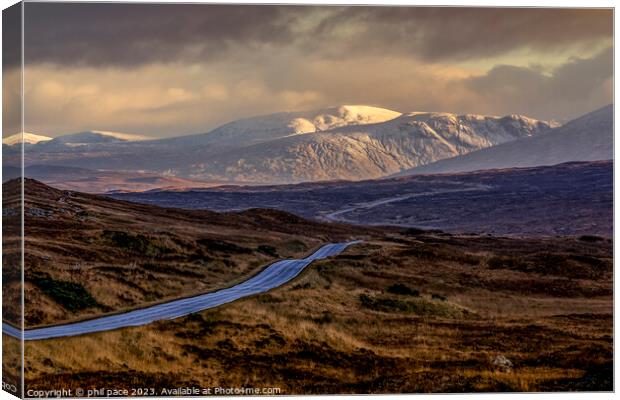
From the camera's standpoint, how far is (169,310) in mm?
56156

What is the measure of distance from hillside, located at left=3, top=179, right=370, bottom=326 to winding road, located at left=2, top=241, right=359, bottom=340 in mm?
1344

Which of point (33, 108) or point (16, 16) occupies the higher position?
point (16, 16)

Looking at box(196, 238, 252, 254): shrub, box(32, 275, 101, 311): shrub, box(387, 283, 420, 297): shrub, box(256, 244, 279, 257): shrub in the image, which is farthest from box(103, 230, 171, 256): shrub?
box(32, 275, 101, 311): shrub

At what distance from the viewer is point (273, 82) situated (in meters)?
62.2

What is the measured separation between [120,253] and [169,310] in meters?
26.0

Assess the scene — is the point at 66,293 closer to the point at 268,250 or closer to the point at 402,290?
the point at 402,290

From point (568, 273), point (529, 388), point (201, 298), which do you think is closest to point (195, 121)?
point (201, 298)

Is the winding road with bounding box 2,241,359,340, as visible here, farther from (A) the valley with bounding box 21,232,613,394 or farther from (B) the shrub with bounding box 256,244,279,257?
(B) the shrub with bounding box 256,244,279,257

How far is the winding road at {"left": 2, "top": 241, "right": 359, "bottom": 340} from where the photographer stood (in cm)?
4528

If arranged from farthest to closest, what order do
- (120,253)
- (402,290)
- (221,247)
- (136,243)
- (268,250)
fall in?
(268,250) < (221,247) < (136,243) < (120,253) < (402,290)

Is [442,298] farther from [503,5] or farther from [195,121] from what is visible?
[503,5]

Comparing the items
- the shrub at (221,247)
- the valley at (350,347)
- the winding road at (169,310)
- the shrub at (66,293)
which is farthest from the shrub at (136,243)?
the shrub at (66,293)

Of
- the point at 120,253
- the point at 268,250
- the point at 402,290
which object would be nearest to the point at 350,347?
the point at 402,290

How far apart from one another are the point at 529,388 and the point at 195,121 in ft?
106
